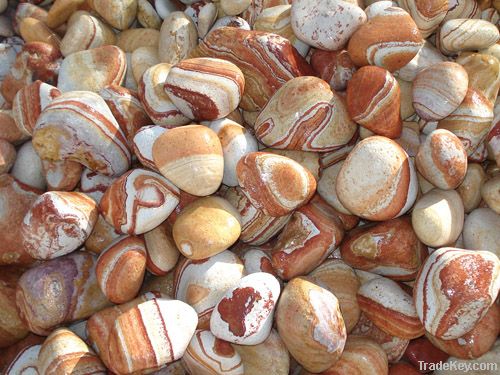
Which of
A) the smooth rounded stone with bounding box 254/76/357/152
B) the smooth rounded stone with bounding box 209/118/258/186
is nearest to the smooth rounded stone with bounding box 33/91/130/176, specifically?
the smooth rounded stone with bounding box 209/118/258/186

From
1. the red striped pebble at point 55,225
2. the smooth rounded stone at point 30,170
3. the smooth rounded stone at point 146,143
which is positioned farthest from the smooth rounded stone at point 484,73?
the smooth rounded stone at point 30,170

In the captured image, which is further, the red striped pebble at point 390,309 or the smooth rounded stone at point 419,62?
the smooth rounded stone at point 419,62

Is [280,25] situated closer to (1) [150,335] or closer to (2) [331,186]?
(2) [331,186]

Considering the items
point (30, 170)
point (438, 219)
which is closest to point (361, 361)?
point (438, 219)

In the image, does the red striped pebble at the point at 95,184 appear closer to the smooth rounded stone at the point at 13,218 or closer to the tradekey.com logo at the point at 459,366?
the smooth rounded stone at the point at 13,218

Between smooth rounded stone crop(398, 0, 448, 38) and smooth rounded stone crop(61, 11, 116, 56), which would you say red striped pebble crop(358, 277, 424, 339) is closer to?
smooth rounded stone crop(398, 0, 448, 38)

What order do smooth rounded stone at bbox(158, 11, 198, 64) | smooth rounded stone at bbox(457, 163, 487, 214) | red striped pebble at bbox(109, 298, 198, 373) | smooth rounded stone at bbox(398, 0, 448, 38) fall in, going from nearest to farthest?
Result: red striped pebble at bbox(109, 298, 198, 373) → smooth rounded stone at bbox(457, 163, 487, 214) → smooth rounded stone at bbox(398, 0, 448, 38) → smooth rounded stone at bbox(158, 11, 198, 64)

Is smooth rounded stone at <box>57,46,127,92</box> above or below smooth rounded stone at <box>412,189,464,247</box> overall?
above
